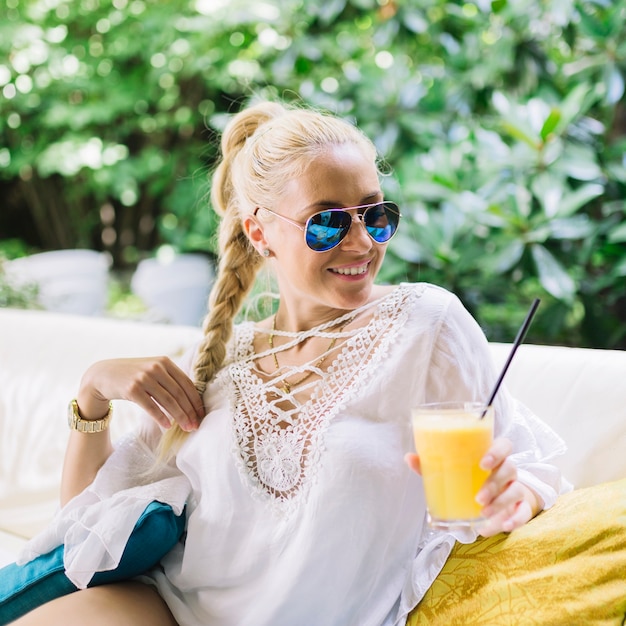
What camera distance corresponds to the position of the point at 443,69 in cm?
425

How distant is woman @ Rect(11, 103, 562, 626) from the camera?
53.7 inches

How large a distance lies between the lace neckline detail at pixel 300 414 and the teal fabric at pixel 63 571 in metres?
0.19

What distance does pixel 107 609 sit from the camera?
4.66ft

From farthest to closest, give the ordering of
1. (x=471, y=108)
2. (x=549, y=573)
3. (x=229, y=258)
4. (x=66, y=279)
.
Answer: (x=66, y=279), (x=471, y=108), (x=229, y=258), (x=549, y=573)

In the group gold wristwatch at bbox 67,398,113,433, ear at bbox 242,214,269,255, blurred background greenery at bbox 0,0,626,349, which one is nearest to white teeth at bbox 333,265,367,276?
ear at bbox 242,214,269,255

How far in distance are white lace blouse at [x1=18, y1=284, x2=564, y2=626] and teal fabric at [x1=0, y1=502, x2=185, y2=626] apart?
0.04m

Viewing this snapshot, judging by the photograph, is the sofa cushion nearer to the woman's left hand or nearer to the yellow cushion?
the yellow cushion

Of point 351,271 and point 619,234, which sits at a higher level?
point 351,271

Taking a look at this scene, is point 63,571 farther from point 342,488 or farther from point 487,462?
point 487,462

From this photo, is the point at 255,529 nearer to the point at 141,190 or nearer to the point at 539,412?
the point at 539,412

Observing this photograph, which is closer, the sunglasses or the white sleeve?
the white sleeve

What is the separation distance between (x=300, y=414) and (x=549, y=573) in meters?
0.49

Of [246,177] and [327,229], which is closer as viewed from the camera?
[327,229]

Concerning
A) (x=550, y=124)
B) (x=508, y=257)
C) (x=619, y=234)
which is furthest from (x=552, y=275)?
(x=550, y=124)
